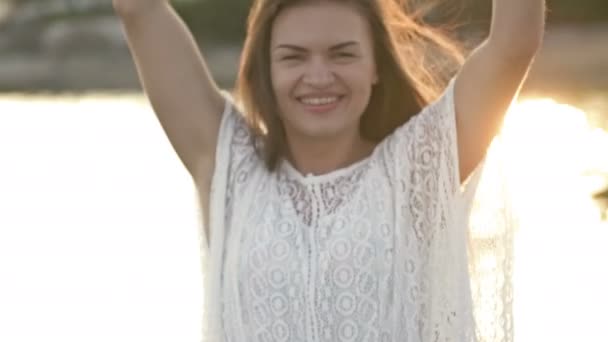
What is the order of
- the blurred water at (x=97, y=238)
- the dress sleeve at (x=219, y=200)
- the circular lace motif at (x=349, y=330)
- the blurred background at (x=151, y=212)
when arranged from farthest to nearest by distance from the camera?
1. the blurred water at (x=97, y=238)
2. the blurred background at (x=151, y=212)
3. the dress sleeve at (x=219, y=200)
4. the circular lace motif at (x=349, y=330)

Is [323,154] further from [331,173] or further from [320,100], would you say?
[320,100]

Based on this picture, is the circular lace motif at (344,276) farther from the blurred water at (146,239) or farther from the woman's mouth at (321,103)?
the blurred water at (146,239)

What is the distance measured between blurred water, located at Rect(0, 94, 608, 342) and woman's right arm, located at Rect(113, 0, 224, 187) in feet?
0.42

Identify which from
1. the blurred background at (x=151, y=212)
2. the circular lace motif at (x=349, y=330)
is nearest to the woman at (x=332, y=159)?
the circular lace motif at (x=349, y=330)

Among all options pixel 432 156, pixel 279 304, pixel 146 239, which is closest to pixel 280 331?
pixel 279 304

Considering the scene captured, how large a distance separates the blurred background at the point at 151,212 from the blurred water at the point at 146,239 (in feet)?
0.04

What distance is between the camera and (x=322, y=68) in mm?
3414

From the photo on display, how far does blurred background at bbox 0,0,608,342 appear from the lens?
24.2ft

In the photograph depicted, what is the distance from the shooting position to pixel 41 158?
14.7m

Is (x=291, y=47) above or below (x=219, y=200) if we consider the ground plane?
above

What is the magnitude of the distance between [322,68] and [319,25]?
0.28 ft

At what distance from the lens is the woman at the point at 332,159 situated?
11.2 feet

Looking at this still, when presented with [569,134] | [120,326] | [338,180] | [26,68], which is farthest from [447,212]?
[26,68]

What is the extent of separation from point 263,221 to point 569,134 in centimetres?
954
